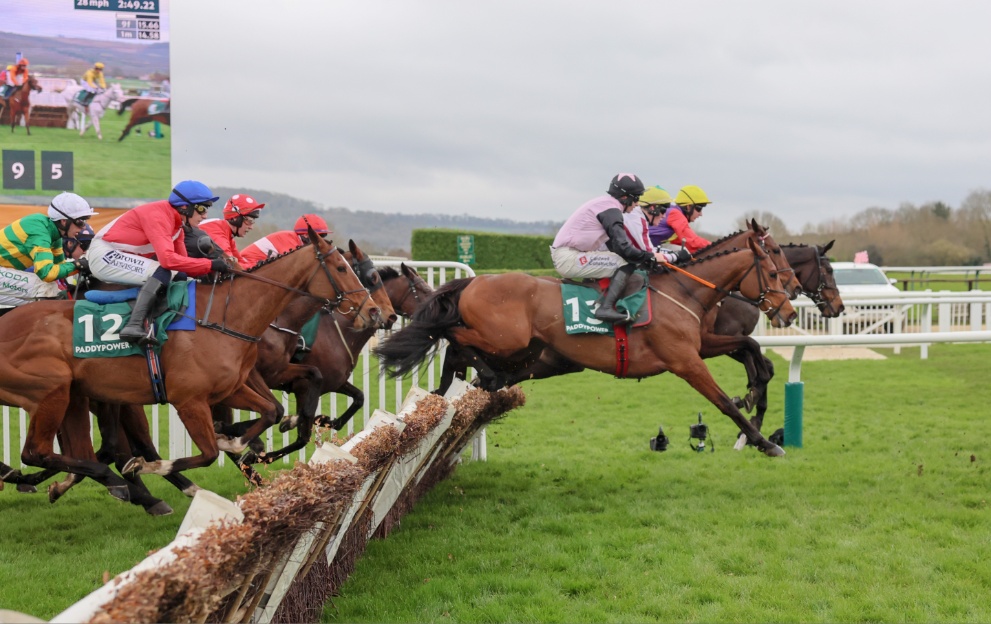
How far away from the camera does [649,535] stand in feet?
17.4

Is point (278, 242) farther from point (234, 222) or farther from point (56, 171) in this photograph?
point (56, 171)

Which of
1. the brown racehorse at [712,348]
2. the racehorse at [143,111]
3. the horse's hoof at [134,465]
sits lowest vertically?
the horse's hoof at [134,465]

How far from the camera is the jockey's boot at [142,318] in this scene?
4.97m

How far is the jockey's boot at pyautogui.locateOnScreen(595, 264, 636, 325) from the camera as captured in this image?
20.9 ft

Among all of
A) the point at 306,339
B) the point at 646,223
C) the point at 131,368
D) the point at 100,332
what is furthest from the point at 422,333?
the point at 100,332

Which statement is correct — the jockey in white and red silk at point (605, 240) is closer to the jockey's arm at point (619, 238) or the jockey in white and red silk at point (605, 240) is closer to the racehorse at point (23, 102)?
the jockey's arm at point (619, 238)

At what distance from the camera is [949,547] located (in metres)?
5.04

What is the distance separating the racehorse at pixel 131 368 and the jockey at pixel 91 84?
24.7 ft

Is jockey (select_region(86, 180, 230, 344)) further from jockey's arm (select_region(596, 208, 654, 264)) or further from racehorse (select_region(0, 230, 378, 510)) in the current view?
jockey's arm (select_region(596, 208, 654, 264))

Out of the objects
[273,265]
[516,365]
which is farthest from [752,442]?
[273,265]

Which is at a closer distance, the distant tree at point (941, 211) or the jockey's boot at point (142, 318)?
the jockey's boot at point (142, 318)

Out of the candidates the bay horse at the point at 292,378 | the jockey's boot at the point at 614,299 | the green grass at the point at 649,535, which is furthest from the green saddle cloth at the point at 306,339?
the jockey's boot at the point at 614,299

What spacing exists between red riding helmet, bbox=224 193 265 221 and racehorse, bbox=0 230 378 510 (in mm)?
1554


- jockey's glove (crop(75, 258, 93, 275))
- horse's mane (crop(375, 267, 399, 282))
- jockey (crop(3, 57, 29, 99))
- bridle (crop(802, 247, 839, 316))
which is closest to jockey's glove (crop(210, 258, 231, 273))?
jockey's glove (crop(75, 258, 93, 275))
